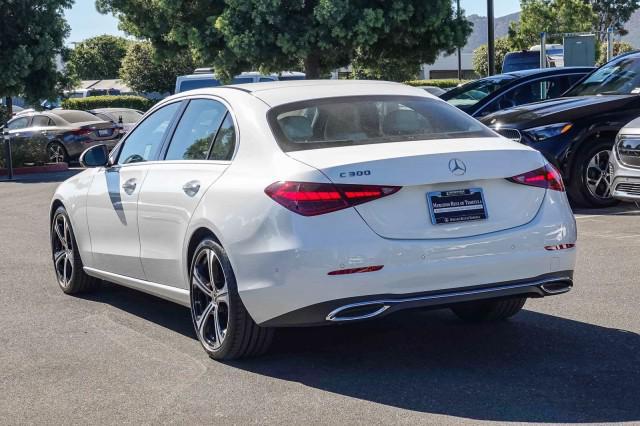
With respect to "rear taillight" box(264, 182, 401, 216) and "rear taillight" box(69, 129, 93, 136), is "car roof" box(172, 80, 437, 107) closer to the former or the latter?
"rear taillight" box(264, 182, 401, 216)

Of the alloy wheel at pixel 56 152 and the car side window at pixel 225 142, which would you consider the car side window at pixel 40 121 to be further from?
the car side window at pixel 225 142

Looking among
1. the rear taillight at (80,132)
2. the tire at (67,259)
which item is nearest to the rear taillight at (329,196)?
the tire at (67,259)

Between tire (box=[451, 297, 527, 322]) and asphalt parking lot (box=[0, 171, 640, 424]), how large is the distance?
81 millimetres

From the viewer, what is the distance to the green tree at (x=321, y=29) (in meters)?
24.8

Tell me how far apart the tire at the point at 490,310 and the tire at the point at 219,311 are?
4.76 ft

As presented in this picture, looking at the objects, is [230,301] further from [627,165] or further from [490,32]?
[490,32]

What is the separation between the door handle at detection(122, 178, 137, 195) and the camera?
745cm

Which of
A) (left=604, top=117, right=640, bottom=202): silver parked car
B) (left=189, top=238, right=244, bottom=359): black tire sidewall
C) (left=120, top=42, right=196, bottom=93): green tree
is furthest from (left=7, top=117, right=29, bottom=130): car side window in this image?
(left=120, top=42, right=196, bottom=93): green tree

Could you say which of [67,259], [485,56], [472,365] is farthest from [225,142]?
[485,56]

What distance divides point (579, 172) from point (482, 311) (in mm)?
6316

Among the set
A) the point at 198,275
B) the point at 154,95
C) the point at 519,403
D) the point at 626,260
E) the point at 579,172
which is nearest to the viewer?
the point at 519,403

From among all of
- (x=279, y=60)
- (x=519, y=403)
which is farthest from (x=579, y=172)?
(x=279, y=60)

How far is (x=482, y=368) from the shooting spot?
596 cm

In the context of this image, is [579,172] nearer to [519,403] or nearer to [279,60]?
[519,403]
